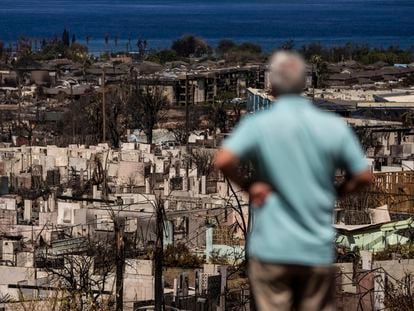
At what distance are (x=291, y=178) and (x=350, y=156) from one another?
165 millimetres

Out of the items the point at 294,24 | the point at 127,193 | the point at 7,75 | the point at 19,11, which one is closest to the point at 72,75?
the point at 7,75

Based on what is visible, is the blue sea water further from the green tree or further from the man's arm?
the man's arm

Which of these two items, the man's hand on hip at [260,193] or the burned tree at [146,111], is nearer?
the man's hand on hip at [260,193]

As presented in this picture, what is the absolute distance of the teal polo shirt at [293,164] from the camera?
146 inches

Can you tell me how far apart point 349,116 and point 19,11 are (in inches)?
5886

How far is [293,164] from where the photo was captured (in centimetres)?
371

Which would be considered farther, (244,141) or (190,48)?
(190,48)

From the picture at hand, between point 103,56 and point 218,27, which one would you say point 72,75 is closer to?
point 103,56

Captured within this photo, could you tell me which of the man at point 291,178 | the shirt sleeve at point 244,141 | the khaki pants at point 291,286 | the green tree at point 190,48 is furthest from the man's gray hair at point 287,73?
the green tree at point 190,48

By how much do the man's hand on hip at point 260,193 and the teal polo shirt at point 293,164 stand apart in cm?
1

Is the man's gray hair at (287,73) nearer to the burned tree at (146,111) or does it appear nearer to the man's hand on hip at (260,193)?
the man's hand on hip at (260,193)

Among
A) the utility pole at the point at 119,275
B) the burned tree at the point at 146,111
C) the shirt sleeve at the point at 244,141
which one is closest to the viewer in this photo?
the shirt sleeve at the point at 244,141

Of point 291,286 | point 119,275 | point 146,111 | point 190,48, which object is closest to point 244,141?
point 291,286

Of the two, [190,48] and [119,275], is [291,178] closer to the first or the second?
[119,275]
